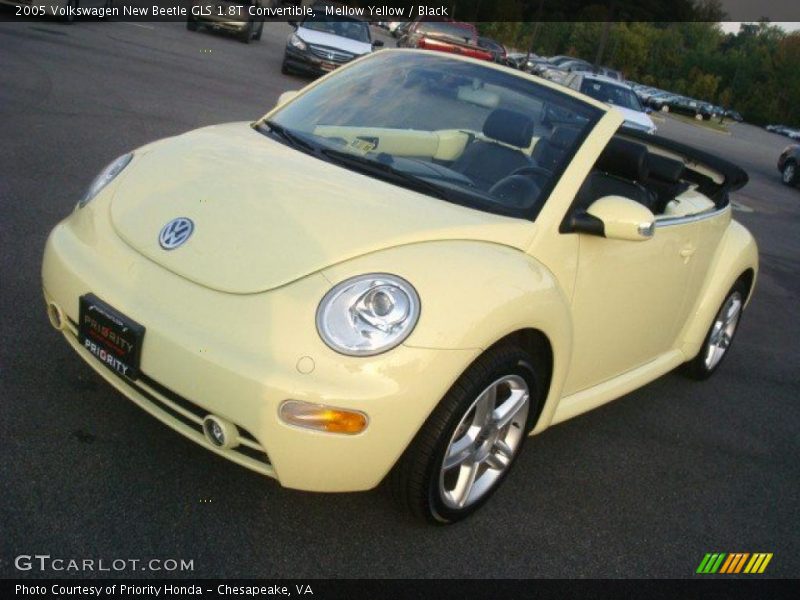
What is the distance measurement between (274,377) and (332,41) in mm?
16649

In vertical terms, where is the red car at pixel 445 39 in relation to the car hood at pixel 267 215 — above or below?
below

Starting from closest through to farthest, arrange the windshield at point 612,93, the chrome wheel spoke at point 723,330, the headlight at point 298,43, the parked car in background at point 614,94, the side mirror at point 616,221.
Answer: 1. the side mirror at point 616,221
2. the chrome wheel spoke at point 723,330
3. the headlight at point 298,43
4. the parked car in background at point 614,94
5. the windshield at point 612,93

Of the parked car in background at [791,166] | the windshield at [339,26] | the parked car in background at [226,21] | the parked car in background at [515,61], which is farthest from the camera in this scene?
the parked car in background at [515,61]

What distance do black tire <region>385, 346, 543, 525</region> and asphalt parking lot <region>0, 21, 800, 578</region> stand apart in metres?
0.13

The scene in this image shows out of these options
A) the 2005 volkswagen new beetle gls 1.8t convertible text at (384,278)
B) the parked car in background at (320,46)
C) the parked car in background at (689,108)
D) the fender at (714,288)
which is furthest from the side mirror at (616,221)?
the parked car in background at (689,108)

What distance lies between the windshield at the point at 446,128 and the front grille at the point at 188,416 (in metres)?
1.22

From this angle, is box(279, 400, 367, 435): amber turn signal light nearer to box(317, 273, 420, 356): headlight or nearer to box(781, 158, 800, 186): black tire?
box(317, 273, 420, 356): headlight

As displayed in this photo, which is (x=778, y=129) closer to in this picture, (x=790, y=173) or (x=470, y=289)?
(x=790, y=173)

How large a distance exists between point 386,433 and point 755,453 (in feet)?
8.71

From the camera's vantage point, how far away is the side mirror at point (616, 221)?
328 cm

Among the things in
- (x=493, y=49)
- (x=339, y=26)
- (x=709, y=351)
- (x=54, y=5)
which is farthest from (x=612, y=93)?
(x=709, y=351)

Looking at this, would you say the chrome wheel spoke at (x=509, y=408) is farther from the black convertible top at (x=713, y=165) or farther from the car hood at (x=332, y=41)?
the car hood at (x=332, y=41)

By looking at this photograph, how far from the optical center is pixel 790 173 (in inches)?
787

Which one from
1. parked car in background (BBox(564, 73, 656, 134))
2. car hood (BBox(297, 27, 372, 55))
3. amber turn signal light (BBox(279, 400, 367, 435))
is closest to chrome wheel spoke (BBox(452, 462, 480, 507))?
amber turn signal light (BBox(279, 400, 367, 435))
